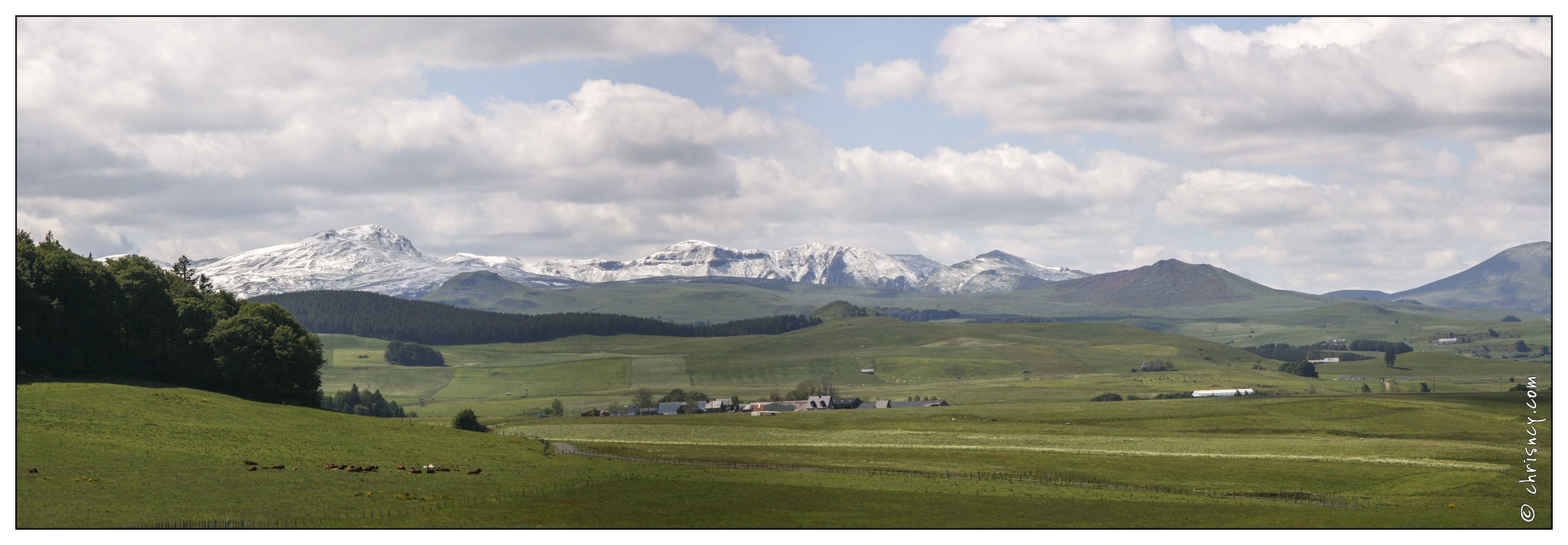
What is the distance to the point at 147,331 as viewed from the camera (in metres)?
123

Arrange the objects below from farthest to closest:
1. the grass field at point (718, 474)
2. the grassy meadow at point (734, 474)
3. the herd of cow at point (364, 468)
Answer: the herd of cow at point (364, 468)
the grassy meadow at point (734, 474)
the grass field at point (718, 474)

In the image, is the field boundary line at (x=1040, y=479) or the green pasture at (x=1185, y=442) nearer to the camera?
the field boundary line at (x=1040, y=479)

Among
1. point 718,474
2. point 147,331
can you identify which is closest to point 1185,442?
point 718,474

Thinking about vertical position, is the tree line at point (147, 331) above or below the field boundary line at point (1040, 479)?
above

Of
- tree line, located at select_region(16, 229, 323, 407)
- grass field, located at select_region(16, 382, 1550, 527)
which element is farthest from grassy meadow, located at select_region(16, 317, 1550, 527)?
tree line, located at select_region(16, 229, 323, 407)

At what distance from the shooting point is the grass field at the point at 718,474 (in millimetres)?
66688

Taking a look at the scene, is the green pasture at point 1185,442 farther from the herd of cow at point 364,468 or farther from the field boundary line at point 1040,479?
the herd of cow at point 364,468

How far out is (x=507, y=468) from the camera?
9050 cm

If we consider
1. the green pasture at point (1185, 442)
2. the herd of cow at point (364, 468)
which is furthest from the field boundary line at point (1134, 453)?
the herd of cow at point (364, 468)

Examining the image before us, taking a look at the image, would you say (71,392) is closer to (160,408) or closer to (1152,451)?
(160,408)

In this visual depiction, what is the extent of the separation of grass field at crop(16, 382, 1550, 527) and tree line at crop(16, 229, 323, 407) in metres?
10.2

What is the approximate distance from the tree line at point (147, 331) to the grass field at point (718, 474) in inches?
403

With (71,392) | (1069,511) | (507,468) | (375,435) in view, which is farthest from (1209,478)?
(71,392)

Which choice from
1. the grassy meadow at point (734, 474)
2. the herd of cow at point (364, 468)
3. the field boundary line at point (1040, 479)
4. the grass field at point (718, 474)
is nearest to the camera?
the grass field at point (718, 474)
